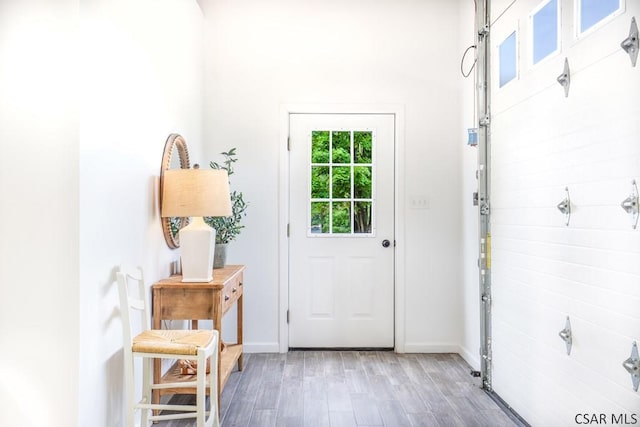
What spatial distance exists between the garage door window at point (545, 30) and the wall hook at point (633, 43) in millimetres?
541

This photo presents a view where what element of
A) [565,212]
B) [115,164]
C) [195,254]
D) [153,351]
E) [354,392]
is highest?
[115,164]

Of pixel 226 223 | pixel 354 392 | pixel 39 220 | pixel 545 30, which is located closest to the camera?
pixel 39 220

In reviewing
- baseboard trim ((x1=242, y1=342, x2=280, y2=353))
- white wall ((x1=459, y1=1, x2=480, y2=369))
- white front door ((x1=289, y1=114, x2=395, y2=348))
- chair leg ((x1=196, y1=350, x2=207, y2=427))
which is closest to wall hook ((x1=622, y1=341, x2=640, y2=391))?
white wall ((x1=459, y1=1, x2=480, y2=369))

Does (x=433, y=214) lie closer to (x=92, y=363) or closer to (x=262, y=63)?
(x=262, y=63)

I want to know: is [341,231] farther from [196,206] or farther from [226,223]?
[196,206]

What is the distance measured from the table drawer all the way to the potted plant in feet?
0.60

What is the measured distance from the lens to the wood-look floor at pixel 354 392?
8.16 feet

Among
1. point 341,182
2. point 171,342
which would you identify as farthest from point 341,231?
point 171,342

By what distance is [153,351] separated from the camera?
2.03 m

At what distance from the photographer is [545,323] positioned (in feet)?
7.45

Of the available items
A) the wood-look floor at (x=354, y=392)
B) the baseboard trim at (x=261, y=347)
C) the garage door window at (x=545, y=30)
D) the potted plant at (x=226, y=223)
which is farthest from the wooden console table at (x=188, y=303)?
the garage door window at (x=545, y=30)

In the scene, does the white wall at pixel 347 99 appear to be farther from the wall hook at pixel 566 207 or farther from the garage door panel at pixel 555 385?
the wall hook at pixel 566 207

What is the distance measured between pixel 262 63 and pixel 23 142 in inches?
89.1

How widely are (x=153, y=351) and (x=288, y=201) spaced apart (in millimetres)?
1918
